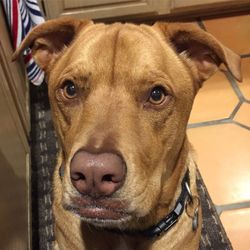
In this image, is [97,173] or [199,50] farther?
[199,50]

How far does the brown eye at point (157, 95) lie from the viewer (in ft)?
4.06

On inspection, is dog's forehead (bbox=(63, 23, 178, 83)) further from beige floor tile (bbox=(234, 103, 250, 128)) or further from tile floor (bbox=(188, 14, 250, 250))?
beige floor tile (bbox=(234, 103, 250, 128))

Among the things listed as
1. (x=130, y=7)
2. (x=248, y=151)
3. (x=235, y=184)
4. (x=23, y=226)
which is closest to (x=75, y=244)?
(x=23, y=226)

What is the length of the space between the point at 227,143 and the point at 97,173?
4.97 ft

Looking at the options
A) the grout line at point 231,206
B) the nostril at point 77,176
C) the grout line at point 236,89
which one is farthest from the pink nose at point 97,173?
the grout line at point 236,89

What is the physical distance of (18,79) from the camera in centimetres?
233

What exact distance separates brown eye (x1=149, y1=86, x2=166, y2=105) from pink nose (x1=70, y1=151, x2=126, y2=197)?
25 cm

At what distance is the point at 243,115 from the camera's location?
2.54 metres

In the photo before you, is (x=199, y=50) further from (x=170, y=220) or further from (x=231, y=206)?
(x=231, y=206)

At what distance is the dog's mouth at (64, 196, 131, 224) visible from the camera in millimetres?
1111

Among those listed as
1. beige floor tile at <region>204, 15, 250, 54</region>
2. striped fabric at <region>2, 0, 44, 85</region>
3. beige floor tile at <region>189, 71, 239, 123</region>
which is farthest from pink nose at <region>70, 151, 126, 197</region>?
beige floor tile at <region>204, 15, 250, 54</region>

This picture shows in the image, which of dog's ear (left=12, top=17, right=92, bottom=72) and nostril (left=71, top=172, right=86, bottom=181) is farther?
dog's ear (left=12, top=17, right=92, bottom=72)

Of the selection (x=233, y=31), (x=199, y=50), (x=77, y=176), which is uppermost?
(x=199, y=50)

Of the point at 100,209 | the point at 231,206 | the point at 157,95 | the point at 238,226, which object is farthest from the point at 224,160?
the point at 100,209
